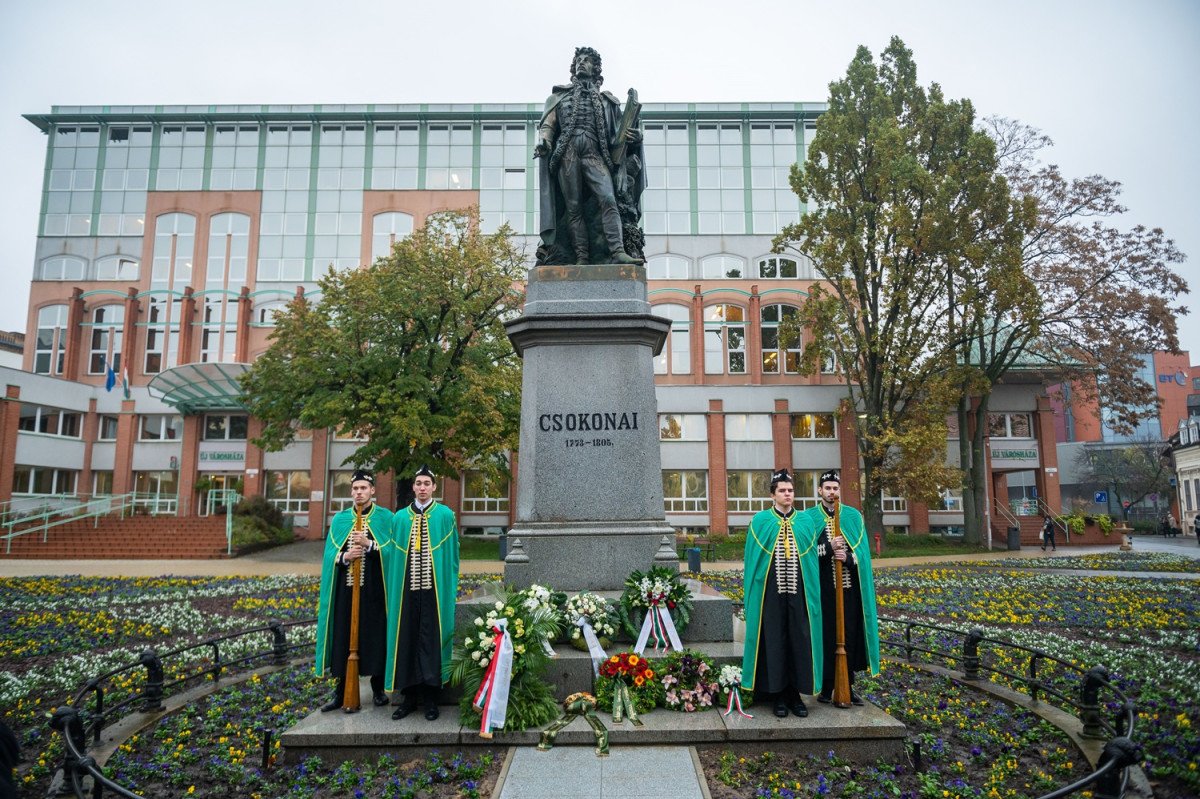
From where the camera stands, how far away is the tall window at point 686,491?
39625 millimetres

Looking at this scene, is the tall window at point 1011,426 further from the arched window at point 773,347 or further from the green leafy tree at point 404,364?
the green leafy tree at point 404,364

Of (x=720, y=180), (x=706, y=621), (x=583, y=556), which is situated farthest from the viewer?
(x=720, y=180)

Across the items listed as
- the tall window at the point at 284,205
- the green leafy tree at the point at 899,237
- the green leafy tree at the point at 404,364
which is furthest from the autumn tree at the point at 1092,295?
the tall window at the point at 284,205

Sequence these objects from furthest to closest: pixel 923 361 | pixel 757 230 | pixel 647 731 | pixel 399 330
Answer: pixel 757 230
pixel 923 361
pixel 399 330
pixel 647 731

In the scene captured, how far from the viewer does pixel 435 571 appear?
640 centimetres

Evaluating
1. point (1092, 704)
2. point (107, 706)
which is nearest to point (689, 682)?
point (1092, 704)

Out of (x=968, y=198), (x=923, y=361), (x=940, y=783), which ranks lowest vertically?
(x=940, y=783)

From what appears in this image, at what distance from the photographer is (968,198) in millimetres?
27688

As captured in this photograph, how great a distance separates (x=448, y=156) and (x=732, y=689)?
1738 inches

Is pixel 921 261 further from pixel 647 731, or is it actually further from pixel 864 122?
pixel 647 731

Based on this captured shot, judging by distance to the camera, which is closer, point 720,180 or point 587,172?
point 587,172

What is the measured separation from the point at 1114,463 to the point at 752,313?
4568cm

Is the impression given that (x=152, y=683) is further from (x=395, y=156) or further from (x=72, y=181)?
(x=72, y=181)

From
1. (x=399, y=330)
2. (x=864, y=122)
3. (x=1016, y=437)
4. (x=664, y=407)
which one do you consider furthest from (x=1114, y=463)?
(x=399, y=330)
